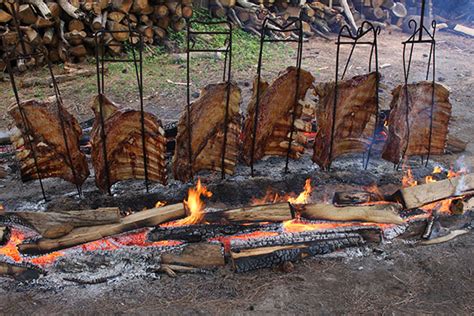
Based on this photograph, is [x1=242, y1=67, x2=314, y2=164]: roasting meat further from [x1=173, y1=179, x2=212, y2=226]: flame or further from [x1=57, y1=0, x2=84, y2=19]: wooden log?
[x1=57, y1=0, x2=84, y2=19]: wooden log

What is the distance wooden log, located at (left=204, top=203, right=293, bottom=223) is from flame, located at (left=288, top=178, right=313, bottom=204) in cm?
40

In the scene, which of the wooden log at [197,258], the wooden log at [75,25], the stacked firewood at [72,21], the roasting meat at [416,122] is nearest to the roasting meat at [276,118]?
the roasting meat at [416,122]

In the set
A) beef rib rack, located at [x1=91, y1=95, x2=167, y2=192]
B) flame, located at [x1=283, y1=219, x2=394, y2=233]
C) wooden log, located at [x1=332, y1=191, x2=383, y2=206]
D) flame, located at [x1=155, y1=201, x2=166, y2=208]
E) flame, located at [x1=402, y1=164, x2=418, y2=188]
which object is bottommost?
flame, located at [x1=155, y1=201, x2=166, y2=208]

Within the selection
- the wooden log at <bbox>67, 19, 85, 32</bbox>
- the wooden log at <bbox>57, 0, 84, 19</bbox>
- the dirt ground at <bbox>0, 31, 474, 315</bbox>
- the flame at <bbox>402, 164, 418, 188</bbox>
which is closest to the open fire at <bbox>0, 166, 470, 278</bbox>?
the dirt ground at <bbox>0, 31, 474, 315</bbox>

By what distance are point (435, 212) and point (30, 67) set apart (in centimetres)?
700

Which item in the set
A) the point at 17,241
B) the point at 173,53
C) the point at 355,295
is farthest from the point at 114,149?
the point at 173,53

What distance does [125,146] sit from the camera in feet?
12.0

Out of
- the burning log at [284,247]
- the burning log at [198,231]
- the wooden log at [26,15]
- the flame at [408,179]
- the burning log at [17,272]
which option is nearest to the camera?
the burning log at [17,272]

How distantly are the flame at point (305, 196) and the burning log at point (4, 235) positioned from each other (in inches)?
84.2

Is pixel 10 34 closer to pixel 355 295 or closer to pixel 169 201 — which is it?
pixel 169 201

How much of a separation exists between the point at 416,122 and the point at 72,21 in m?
6.31

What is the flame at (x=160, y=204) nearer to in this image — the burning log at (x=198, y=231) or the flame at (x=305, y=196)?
the burning log at (x=198, y=231)

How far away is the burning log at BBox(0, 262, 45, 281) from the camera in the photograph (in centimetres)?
299

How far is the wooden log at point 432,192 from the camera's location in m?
3.62
